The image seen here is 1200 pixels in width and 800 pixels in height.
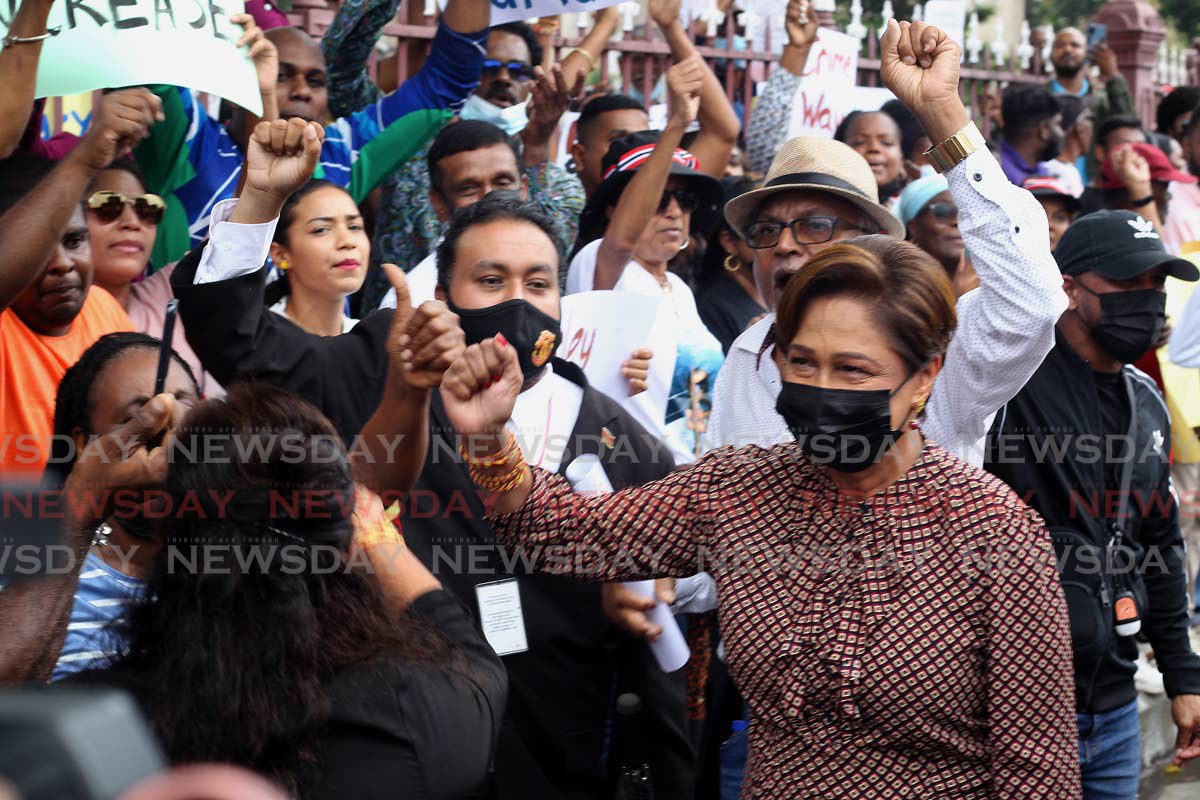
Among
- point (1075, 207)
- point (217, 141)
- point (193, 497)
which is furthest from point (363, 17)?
point (193, 497)

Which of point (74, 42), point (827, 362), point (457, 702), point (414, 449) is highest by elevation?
point (74, 42)

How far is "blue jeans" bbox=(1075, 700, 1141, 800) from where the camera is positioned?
11.7ft

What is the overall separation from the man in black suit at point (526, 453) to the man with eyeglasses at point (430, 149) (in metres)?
1.47

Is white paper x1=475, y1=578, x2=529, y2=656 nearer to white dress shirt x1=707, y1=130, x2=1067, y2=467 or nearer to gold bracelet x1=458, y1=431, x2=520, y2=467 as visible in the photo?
gold bracelet x1=458, y1=431, x2=520, y2=467

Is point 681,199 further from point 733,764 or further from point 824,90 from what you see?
point 733,764

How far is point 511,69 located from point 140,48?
8.71 feet

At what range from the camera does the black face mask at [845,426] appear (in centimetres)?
265

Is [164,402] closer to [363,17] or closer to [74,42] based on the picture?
[74,42]

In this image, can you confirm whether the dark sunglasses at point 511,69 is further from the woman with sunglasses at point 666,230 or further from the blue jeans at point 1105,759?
the blue jeans at point 1105,759

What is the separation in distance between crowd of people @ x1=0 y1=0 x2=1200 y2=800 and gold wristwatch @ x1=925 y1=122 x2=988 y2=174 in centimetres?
2

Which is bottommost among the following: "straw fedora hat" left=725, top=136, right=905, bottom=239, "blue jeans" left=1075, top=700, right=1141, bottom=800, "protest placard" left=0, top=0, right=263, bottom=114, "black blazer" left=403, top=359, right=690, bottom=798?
"blue jeans" left=1075, top=700, right=1141, bottom=800

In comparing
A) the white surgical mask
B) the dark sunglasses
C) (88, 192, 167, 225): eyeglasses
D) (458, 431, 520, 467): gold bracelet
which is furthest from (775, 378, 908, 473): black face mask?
the dark sunglasses

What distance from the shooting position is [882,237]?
9.25ft

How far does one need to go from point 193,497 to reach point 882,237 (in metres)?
1.45
